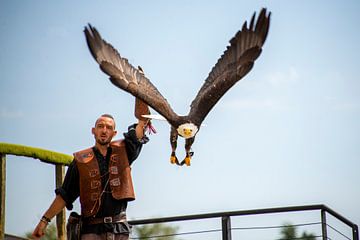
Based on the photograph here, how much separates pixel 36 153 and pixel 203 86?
→ 1.56m

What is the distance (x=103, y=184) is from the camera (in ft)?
12.2

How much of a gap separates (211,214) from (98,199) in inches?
89.4

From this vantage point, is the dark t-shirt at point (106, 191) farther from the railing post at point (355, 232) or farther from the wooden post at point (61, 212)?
the railing post at point (355, 232)

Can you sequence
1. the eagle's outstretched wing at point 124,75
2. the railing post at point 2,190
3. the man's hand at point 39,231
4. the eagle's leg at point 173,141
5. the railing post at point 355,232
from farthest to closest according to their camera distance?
the railing post at point 355,232 → the railing post at point 2,190 → the eagle's leg at point 173,141 → the eagle's outstretched wing at point 124,75 → the man's hand at point 39,231

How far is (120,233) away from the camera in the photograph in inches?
143

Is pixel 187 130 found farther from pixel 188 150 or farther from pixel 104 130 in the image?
pixel 104 130

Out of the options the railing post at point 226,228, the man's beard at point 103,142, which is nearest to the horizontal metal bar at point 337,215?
the railing post at point 226,228

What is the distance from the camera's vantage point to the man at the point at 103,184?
366 centimetres

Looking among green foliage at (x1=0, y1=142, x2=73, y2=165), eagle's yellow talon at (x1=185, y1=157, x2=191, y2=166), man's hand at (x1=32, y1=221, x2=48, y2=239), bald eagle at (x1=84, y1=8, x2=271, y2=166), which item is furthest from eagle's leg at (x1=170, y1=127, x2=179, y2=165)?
man's hand at (x1=32, y1=221, x2=48, y2=239)

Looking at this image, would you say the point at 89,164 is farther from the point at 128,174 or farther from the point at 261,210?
the point at 261,210

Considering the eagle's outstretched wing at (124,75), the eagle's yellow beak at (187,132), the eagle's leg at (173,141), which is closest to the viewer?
the eagle's outstretched wing at (124,75)

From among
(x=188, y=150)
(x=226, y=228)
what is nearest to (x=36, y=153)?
(x=188, y=150)

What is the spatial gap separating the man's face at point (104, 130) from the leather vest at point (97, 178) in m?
0.06

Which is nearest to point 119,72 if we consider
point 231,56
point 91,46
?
point 91,46
